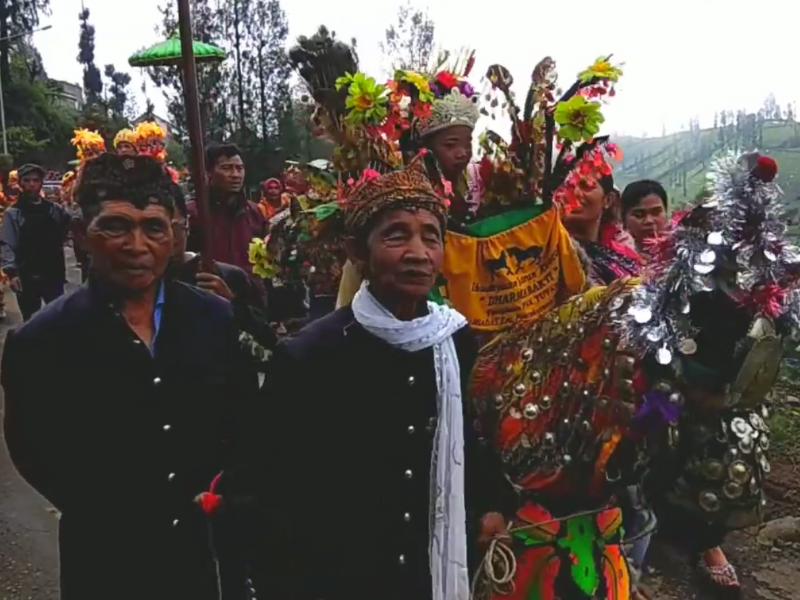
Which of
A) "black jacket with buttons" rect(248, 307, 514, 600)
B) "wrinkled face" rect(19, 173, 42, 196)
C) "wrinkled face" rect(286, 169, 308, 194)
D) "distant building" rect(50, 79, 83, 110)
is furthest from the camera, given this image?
"distant building" rect(50, 79, 83, 110)

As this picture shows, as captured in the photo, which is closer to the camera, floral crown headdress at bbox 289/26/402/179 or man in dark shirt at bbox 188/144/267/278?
floral crown headdress at bbox 289/26/402/179

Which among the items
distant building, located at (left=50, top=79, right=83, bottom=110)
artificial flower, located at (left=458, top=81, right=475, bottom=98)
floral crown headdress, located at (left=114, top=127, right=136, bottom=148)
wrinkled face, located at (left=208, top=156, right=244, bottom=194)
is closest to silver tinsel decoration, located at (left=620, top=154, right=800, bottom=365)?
artificial flower, located at (left=458, top=81, right=475, bottom=98)

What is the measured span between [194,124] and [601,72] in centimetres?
166

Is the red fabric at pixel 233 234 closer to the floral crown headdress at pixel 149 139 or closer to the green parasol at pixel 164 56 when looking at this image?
the floral crown headdress at pixel 149 139

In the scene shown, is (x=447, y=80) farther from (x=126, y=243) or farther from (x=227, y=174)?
(x=227, y=174)

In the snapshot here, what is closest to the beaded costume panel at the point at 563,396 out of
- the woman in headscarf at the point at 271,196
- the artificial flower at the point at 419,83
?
the artificial flower at the point at 419,83

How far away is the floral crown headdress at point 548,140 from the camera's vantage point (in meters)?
2.82

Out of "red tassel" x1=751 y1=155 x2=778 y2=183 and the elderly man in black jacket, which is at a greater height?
"red tassel" x1=751 y1=155 x2=778 y2=183

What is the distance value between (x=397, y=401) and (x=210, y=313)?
64cm

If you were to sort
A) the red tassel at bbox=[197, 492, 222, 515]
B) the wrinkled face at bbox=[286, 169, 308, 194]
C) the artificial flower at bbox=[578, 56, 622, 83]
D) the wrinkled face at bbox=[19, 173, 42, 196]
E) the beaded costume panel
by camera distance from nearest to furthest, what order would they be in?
the beaded costume panel → the red tassel at bbox=[197, 492, 222, 515] → the artificial flower at bbox=[578, 56, 622, 83] → the wrinkled face at bbox=[286, 169, 308, 194] → the wrinkled face at bbox=[19, 173, 42, 196]

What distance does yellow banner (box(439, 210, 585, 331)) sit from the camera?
2912 mm

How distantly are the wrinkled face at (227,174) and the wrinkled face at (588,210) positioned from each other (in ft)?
9.84

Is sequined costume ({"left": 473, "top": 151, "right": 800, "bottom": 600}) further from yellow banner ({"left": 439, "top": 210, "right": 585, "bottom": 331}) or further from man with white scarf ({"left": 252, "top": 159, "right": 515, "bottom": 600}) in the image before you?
yellow banner ({"left": 439, "top": 210, "right": 585, "bottom": 331})

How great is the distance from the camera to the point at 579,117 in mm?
2812
